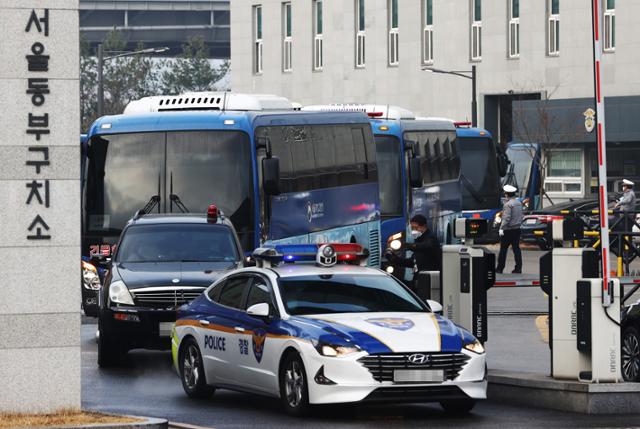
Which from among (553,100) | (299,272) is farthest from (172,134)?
(553,100)

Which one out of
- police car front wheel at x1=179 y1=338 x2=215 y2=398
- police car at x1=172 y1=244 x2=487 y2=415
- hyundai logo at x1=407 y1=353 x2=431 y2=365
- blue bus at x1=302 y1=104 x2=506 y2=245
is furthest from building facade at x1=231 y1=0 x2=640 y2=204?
hyundai logo at x1=407 y1=353 x2=431 y2=365

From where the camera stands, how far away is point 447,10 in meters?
74.5

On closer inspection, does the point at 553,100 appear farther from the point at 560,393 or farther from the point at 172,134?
the point at 560,393

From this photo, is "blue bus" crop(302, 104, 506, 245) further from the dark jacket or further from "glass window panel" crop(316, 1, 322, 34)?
"glass window panel" crop(316, 1, 322, 34)

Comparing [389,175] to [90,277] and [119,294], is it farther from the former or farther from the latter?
[119,294]

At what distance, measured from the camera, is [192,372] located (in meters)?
17.2

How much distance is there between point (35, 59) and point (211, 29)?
99004 mm

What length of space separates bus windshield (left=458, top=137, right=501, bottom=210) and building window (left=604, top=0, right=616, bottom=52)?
23500 mm

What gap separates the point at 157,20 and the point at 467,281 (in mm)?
94578

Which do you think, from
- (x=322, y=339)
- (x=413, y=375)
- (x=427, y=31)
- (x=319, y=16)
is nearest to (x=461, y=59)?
(x=427, y=31)

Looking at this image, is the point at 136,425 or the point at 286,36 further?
the point at 286,36

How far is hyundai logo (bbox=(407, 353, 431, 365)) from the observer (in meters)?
14.7

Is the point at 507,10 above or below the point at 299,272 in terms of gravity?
above

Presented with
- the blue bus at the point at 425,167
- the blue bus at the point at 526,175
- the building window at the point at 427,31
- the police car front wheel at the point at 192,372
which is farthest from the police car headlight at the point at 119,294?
the building window at the point at 427,31
